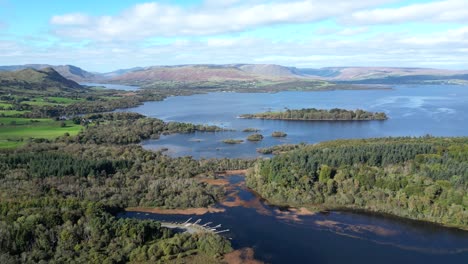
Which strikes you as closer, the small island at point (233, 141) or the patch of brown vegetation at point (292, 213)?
the patch of brown vegetation at point (292, 213)

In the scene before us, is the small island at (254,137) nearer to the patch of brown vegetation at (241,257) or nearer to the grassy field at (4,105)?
the patch of brown vegetation at (241,257)

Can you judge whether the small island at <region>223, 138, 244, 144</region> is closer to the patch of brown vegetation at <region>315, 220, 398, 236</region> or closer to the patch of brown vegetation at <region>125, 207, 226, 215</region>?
the patch of brown vegetation at <region>125, 207, 226, 215</region>

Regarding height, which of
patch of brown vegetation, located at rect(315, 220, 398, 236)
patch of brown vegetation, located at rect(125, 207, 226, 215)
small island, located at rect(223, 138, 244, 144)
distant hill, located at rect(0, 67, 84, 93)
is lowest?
patch of brown vegetation, located at rect(125, 207, 226, 215)

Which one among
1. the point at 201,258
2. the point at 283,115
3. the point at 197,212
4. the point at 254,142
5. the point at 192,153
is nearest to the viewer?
the point at 201,258

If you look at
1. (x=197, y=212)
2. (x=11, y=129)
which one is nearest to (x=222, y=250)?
(x=197, y=212)

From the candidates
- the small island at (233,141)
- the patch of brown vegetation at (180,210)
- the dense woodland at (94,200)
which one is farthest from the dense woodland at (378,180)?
the small island at (233,141)

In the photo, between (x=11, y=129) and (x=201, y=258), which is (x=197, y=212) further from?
(x=11, y=129)

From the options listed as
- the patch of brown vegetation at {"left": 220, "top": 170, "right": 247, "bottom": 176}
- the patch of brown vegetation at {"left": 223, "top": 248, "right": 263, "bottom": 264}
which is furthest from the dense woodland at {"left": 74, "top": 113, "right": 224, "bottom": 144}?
the patch of brown vegetation at {"left": 223, "top": 248, "right": 263, "bottom": 264}
